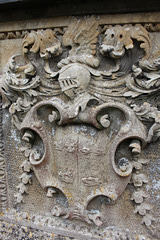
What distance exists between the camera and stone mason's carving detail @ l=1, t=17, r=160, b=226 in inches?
64.1

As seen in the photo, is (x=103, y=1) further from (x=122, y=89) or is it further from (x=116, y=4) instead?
(x=122, y=89)

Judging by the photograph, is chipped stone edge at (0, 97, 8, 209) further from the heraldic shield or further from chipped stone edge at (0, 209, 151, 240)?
the heraldic shield

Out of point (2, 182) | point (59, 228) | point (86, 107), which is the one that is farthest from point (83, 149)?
point (2, 182)

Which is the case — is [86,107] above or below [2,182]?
above

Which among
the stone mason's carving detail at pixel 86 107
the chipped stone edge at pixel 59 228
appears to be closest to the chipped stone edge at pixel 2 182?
the chipped stone edge at pixel 59 228

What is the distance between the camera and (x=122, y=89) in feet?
5.51

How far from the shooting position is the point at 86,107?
5.57ft

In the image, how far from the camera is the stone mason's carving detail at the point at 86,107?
1628mm

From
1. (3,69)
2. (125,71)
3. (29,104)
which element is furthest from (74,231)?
(3,69)

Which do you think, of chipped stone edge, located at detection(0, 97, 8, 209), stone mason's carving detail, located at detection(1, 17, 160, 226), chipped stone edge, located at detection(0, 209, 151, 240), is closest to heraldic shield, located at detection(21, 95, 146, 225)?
stone mason's carving detail, located at detection(1, 17, 160, 226)

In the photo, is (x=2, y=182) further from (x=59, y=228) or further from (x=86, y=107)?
(x=86, y=107)

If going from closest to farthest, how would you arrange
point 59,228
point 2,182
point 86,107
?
point 86,107
point 59,228
point 2,182

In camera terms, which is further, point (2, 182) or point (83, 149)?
point (2, 182)

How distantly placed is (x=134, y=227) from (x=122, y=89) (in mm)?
1264
